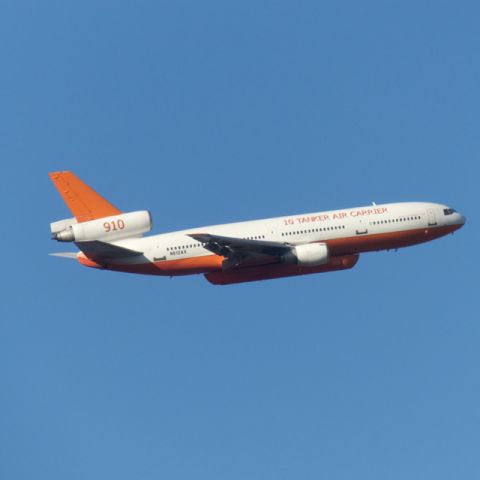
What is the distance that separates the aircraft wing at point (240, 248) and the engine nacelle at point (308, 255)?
1.71ft

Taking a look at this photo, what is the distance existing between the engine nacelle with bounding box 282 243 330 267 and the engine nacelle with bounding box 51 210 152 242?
10.8 metres

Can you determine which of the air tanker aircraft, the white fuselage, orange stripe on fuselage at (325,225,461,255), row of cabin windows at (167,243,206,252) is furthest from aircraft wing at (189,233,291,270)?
orange stripe on fuselage at (325,225,461,255)

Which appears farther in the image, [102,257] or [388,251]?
[388,251]

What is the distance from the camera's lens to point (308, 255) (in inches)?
2677

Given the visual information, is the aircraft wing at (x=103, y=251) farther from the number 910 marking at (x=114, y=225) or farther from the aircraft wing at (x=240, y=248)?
the aircraft wing at (x=240, y=248)

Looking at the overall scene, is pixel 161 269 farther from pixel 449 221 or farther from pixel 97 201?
pixel 449 221

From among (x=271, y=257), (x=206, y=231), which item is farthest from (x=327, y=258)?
(x=206, y=231)

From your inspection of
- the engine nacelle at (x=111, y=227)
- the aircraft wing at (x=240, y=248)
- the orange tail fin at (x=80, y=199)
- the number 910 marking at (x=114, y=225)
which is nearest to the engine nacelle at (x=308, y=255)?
the aircraft wing at (x=240, y=248)

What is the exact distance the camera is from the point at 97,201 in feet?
232

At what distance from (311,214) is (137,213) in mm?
12899

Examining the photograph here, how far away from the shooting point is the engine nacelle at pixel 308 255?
6806cm

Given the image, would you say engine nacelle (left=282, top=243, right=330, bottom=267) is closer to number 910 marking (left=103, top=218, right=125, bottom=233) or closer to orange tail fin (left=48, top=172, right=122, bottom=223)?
number 910 marking (left=103, top=218, right=125, bottom=233)

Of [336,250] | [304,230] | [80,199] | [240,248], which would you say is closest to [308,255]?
[304,230]

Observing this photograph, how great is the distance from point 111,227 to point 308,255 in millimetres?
14487
